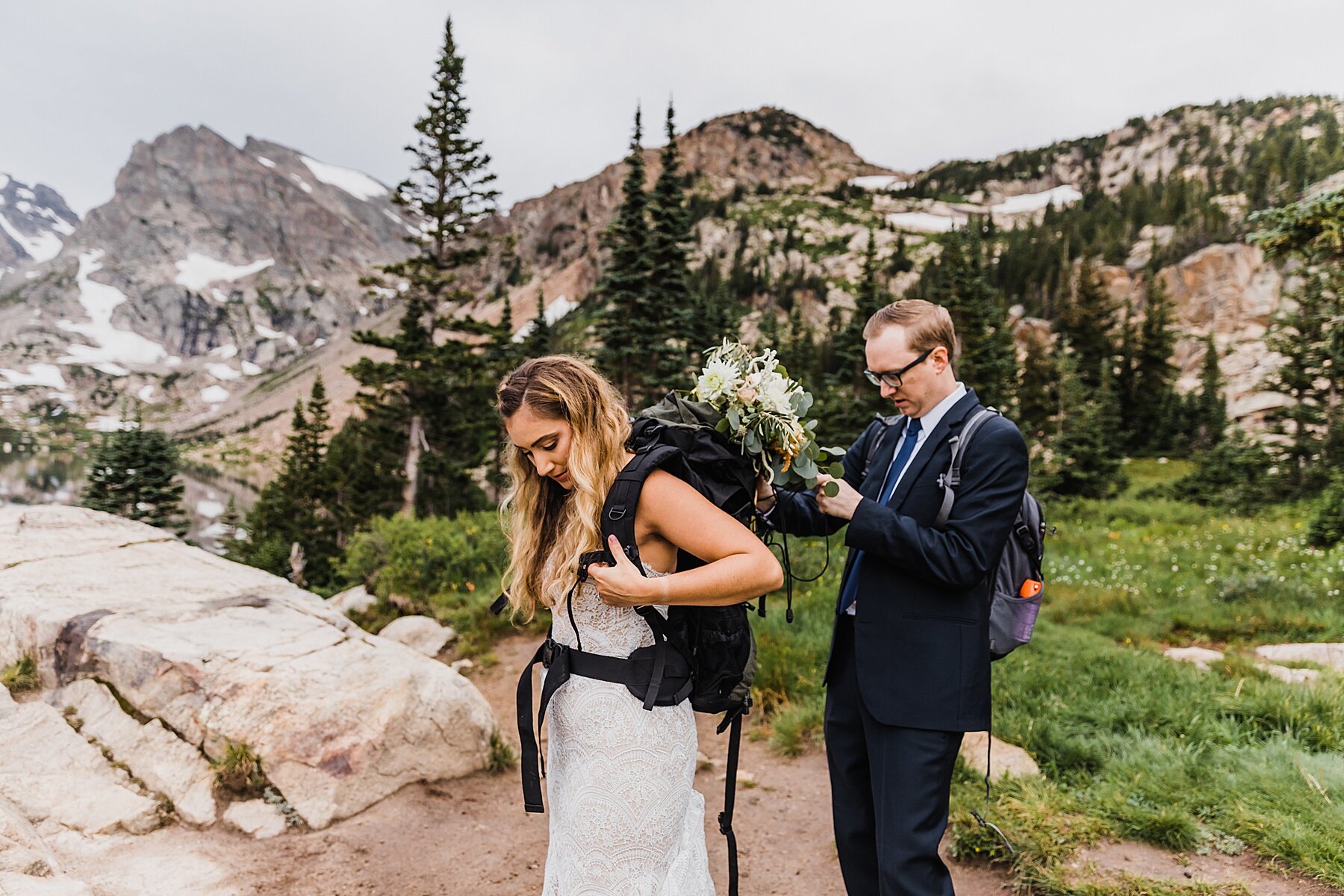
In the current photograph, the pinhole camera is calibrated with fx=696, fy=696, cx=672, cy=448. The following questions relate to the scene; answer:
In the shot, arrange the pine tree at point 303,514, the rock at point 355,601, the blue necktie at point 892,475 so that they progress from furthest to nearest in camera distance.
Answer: the pine tree at point 303,514 → the rock at point 355,601 → the blue necktie at point 892,475

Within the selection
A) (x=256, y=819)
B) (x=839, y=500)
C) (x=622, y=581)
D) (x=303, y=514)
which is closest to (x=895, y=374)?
(x=839, y=500)

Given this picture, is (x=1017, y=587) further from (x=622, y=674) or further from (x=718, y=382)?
(x=622, y=674)

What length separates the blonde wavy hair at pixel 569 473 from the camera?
7.68 ft

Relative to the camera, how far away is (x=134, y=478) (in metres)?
29.4

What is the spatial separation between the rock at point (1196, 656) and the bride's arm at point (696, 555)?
251 inches

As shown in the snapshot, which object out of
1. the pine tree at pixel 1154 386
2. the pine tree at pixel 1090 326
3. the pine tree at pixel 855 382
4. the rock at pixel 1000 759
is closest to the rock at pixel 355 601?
the rock at pixel 1000 759

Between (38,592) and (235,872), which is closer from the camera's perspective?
(235,872)

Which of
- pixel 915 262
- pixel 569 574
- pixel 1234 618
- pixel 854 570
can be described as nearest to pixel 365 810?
pixel 569 574

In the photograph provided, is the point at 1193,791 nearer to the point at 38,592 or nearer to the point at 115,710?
the point at 115,710

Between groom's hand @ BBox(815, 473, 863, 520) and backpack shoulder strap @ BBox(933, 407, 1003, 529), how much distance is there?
0.98ft

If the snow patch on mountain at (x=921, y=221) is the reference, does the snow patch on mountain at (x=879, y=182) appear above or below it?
above

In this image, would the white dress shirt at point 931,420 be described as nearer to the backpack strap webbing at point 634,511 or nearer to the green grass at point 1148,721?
the backpack strap webbing at point 634,511

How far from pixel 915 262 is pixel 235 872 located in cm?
10172

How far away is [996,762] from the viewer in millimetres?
4758
